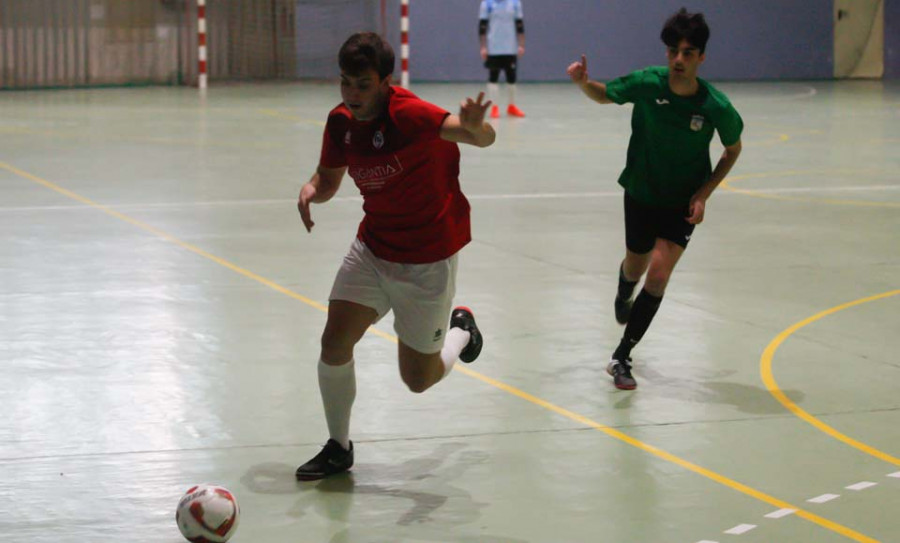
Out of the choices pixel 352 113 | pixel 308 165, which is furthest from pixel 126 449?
pixel 308 165

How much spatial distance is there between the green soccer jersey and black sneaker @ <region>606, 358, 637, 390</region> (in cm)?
84

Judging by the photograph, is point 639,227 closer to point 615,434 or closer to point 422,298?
point 615,434

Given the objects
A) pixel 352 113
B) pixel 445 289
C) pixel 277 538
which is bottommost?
pixel 277 538

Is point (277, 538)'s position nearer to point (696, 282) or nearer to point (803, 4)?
point (696, 282)

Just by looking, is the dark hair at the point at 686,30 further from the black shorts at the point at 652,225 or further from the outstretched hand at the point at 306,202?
the outstretched hand at the point at 306,202

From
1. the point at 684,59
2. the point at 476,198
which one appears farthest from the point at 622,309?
the point at 476,198

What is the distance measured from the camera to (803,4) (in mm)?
35500

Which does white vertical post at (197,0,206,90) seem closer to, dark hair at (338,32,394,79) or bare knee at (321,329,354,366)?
bare knee at (321,329,354,366)

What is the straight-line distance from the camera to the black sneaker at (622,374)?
7.34m

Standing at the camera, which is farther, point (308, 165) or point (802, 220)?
point (308, 165)

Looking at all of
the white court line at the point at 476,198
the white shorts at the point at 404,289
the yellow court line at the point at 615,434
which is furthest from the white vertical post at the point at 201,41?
the white shorts at the point at 404,289

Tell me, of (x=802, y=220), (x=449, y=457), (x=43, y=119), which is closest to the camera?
(x=449, y=457)

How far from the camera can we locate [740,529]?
5.25 metres

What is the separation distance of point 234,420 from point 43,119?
17.8 metres
